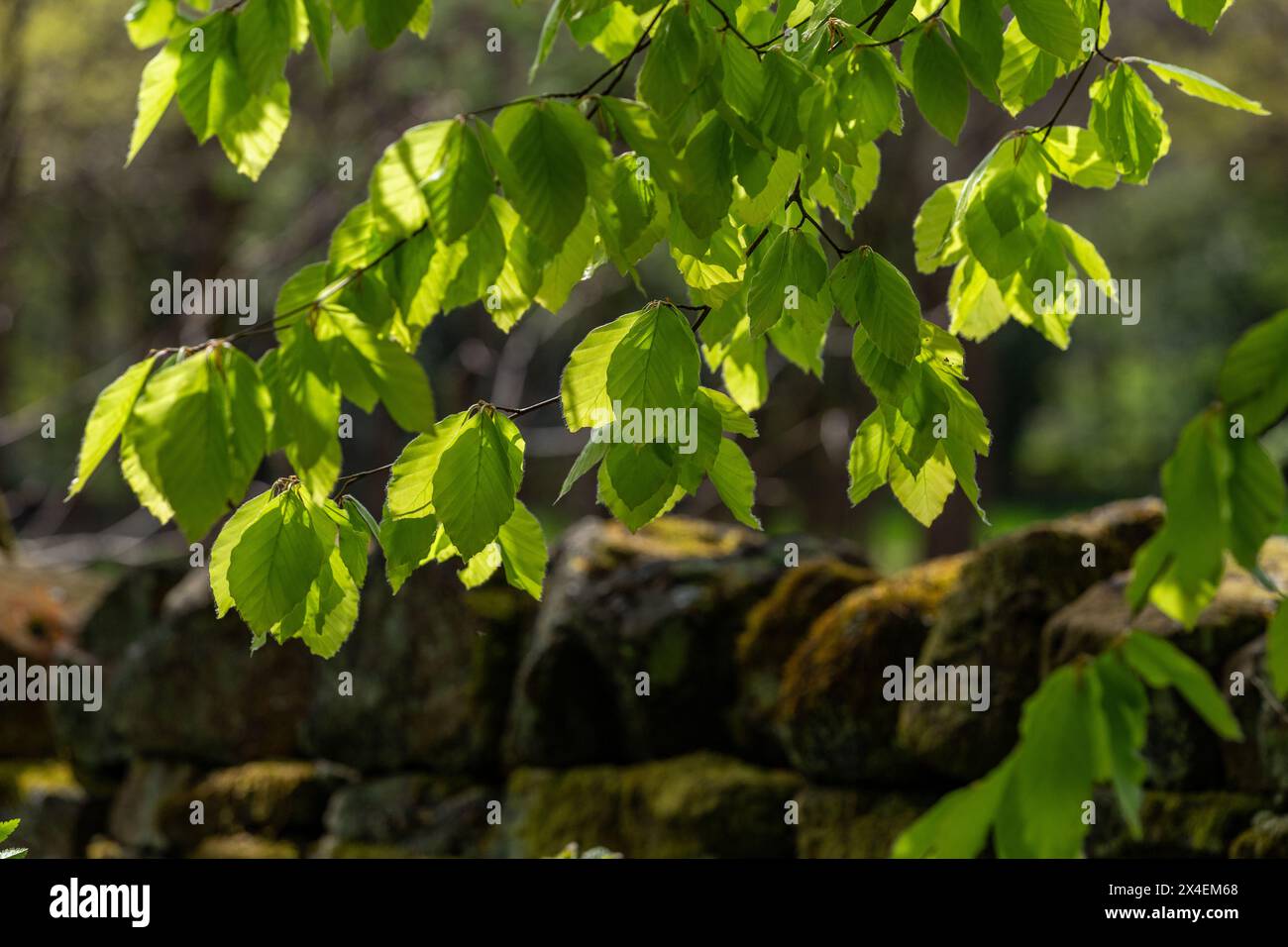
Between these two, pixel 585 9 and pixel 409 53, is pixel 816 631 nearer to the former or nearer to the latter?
pixel 585 9

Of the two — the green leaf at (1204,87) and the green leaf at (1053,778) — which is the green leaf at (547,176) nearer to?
the green leaf at (1053,778)

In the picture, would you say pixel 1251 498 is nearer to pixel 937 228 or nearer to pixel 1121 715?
pixel 1121 715

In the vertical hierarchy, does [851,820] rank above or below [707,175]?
below

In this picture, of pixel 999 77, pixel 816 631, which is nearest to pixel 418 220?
pixel 999 77

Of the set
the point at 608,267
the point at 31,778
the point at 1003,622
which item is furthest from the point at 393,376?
the point at 608,267

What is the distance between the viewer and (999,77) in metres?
2.31

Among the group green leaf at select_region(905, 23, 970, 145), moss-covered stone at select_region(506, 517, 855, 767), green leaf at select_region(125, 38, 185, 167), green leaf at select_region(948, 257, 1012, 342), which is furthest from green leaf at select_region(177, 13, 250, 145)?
moss-covered stone at select_region(506, 517, 855, 767)

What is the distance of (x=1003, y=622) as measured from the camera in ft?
14.3

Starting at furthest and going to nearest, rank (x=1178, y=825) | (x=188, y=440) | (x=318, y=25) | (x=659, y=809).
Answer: (x=659, y=809) → (x=1178, y=825) → (x=318, y=25) → (x=188, y=440)

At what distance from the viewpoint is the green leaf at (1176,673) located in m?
1.27

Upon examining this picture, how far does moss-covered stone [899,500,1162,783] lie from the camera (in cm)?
424

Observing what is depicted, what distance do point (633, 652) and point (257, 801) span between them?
2.36m

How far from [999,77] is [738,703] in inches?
131

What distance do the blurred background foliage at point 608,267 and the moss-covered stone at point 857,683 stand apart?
389 cm
